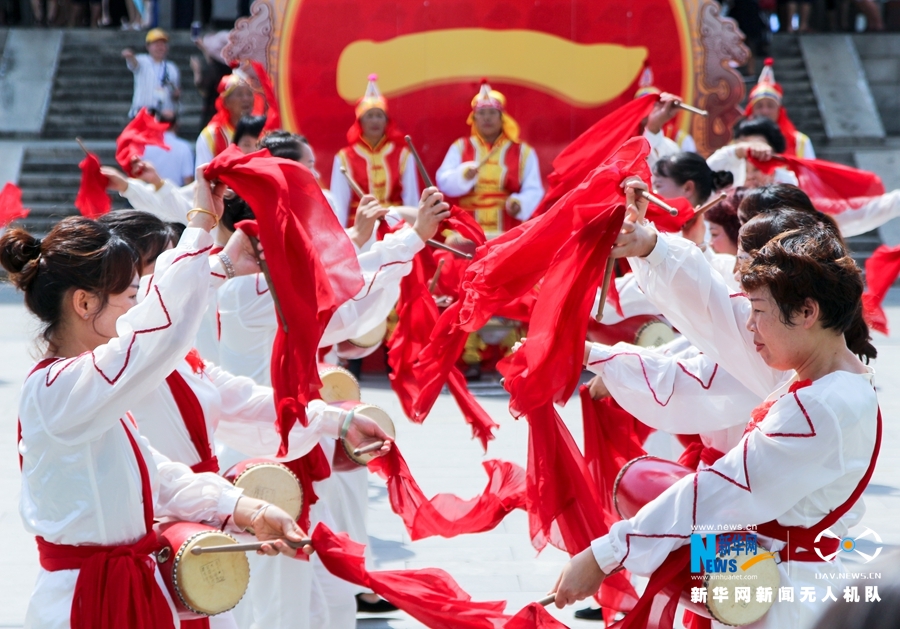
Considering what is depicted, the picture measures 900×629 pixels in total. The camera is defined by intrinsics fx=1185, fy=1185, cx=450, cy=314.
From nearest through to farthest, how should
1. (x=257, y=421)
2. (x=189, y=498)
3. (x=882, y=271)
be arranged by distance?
(x=189, y=498)
(x=257, y=421)
(x=882, y=271)

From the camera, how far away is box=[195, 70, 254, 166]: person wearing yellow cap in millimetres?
7402

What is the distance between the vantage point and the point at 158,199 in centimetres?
568

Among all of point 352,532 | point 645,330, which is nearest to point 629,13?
point 645,330

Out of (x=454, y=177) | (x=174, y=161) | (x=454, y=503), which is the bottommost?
(x=174, y=161)

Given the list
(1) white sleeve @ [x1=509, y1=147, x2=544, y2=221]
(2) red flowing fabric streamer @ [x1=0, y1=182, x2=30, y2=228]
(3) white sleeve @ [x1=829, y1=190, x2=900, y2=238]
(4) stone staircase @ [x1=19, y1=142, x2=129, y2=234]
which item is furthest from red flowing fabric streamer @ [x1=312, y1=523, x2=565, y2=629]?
(4) stone staircase @ [x1=19, y1=142, x2=129, y2=234]

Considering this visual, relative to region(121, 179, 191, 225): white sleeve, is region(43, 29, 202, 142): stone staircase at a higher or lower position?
lower

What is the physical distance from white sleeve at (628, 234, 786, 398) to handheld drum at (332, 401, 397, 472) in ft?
3.05

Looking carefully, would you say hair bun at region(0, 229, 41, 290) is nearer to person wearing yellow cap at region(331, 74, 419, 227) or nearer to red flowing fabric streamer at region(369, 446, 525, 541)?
red flowing fabric streamer at region(369, 446, 525, 541)

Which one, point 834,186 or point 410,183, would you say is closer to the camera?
point 834,186

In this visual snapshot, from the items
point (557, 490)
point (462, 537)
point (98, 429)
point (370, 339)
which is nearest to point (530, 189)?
point (370, 339)

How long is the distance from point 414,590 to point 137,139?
377 centimetres

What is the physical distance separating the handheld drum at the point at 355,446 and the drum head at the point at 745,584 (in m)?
1.14

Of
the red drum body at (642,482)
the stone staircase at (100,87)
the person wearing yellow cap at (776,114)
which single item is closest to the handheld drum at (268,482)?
the red drum body at (642,482)

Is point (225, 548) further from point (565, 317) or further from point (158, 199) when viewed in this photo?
point (158, 199)
